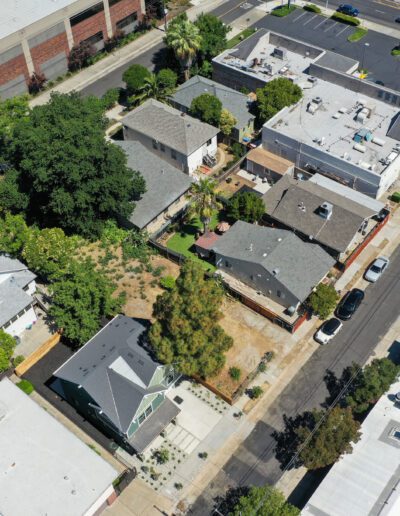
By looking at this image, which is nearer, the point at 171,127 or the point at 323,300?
the point at 323,300

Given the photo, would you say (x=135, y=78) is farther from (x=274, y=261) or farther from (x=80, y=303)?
(x=80, y=303)

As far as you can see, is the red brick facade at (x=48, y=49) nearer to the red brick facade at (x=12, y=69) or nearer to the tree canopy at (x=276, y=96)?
the red brick facade at (x=12, y=69)

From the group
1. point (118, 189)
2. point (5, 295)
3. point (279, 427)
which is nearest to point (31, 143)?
point (118, 189)

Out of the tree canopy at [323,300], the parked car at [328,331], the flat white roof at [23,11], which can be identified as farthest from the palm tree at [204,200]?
the flat white roof at [23,11]

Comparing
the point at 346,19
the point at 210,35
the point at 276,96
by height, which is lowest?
the point at 276,96

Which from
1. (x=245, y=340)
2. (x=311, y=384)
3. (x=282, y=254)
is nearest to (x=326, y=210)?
(x=282, y=254)

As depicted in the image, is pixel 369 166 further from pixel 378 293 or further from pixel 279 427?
pixel 279 427
